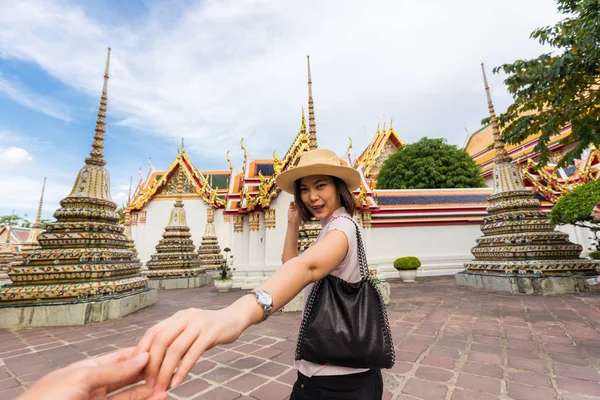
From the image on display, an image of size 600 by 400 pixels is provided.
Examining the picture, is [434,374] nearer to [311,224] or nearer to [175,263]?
[311,224]

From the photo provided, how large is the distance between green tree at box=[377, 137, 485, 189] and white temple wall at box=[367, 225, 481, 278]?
424 cm

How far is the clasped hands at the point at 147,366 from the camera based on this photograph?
535 mm

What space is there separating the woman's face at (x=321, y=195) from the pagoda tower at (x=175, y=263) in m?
10.3

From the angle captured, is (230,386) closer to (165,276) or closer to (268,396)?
(268,396)

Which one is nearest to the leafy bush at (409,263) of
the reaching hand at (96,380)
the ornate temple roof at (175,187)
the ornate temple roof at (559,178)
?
the ornate temple roof at (559,178)

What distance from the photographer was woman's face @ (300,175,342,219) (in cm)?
139

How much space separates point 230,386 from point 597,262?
322 inches

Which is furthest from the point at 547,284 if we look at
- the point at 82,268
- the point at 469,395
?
the point at 82,268

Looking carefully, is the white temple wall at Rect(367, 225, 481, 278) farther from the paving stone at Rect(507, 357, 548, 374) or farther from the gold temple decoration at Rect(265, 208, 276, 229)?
the paving stone at Rect(507, 357, 548, 374)

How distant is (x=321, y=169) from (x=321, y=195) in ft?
0.43

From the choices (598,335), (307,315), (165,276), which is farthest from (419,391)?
(165,276)

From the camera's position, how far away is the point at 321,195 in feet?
4.58

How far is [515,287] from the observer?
20.4 feet

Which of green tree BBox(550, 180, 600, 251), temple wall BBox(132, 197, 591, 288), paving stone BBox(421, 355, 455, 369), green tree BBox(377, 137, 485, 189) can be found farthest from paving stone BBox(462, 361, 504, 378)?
green tree BBox(377, 137, 485, 189)
